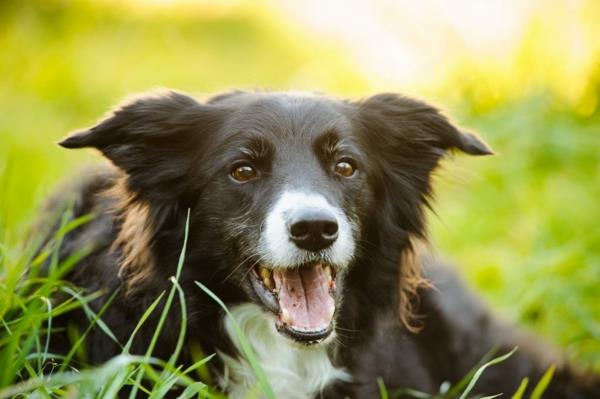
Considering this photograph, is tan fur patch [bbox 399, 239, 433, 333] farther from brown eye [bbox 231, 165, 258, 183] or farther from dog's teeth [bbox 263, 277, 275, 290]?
brown eye [bbox 231, 165, 258, 183]

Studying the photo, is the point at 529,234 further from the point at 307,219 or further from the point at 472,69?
the point at 307,219

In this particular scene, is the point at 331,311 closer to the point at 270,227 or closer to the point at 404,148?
the point at 270,227

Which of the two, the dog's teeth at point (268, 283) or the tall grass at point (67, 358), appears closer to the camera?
the tall grass at point (67, 358)

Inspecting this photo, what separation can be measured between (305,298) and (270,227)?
0.35 m

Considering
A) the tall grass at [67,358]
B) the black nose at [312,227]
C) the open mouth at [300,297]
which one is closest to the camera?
the tall grass at [67,358]

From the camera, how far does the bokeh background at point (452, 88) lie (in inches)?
206

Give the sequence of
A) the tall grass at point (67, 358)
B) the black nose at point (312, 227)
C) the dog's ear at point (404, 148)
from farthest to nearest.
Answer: the dog's ear at point (404, 148)
the black nose at point (312, 227)
the tall grass at point (67, 358)

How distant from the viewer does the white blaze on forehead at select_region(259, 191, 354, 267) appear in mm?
3072

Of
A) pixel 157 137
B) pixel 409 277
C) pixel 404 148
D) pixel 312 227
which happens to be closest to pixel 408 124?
pixel 404 148

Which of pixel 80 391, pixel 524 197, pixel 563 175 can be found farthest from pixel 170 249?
pixel 563 175

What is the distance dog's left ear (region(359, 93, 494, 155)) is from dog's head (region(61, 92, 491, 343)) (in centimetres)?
1

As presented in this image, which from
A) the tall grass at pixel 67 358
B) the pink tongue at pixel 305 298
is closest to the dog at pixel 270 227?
the pink tongue at pixel 305 298

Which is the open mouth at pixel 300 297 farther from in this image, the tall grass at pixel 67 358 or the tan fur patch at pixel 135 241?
the tan fur patch at pixel 135 241

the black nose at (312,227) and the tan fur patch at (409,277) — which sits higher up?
the black nose at (312,227)
